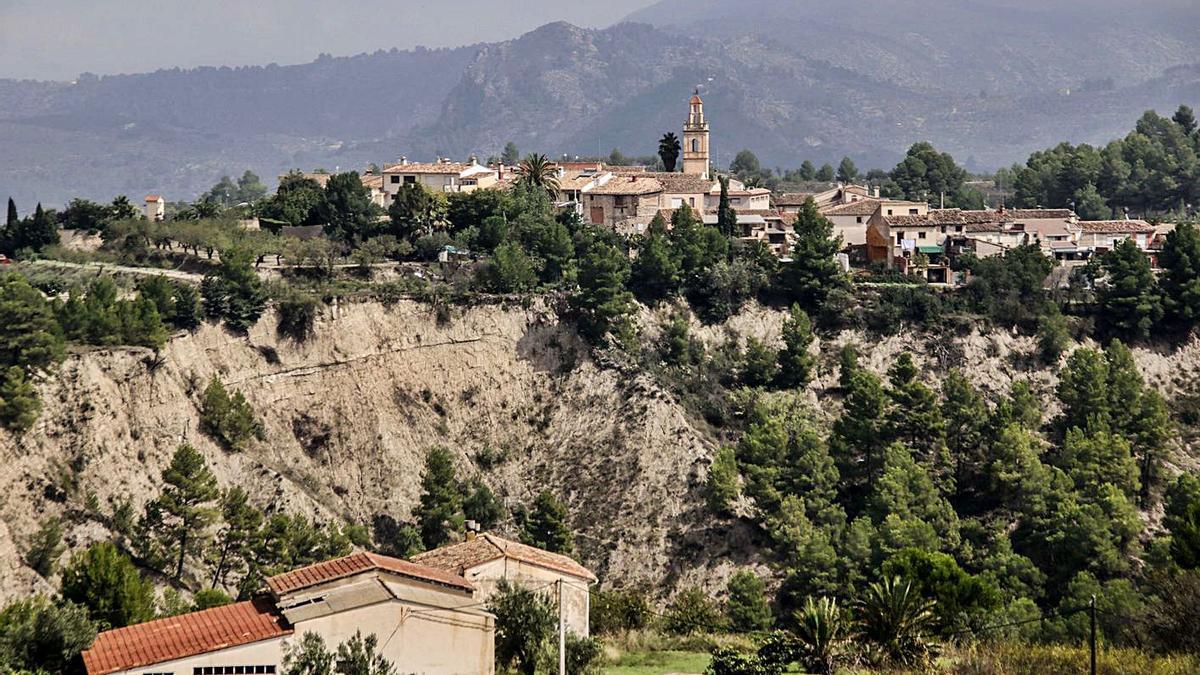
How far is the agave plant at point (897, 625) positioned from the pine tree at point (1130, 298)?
4016 centimetres

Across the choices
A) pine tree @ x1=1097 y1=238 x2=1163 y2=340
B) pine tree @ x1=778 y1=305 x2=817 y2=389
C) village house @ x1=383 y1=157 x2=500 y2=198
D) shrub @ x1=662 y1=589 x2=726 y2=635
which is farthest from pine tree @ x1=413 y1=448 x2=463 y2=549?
pine tree @ x1=1097 y1=238 x2=1163 y2=340

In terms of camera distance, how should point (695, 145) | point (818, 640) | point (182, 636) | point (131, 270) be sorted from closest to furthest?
1. point (182, 636)
2. point (818, 640)
3. point (131, 270)
4. point (695, 145)

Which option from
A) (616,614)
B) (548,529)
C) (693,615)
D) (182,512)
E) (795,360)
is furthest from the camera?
(795,360)

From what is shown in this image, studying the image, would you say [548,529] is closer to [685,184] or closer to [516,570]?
[516,570]

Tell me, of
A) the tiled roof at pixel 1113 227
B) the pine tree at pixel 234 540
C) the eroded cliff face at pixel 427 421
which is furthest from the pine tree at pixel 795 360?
the pine tree at pixel 234 540

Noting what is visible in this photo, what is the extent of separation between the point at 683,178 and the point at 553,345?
18.4m

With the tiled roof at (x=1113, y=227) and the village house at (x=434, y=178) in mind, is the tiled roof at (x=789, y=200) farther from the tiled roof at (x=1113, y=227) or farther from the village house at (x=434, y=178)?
the village house at (x=434, y=178)

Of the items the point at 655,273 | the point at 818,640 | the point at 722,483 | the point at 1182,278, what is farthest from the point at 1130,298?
the point at 818,640

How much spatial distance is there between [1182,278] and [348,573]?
5207 centimetres

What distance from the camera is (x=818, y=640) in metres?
36.2

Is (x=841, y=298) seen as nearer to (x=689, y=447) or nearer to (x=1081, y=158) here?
(x=689, y=447)

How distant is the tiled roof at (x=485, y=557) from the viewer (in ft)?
143

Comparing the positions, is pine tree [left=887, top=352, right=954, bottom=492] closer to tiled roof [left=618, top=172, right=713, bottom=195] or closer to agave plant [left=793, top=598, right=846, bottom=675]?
tiled roof [left=618, top=172, right=713, bottom=195]

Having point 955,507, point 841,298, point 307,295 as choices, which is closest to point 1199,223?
point 841,298
